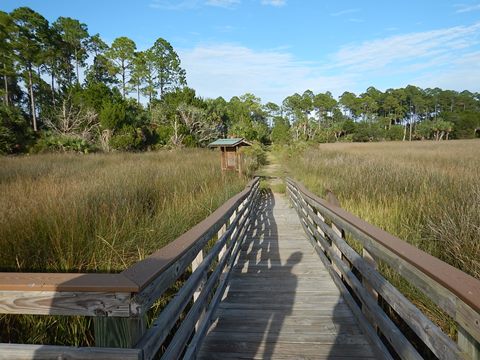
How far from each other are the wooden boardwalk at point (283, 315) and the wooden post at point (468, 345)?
1.18 m

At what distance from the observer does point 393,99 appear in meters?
88.6

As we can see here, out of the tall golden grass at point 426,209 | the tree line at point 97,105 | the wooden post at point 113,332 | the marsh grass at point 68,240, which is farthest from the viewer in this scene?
the tree line at point 97,105

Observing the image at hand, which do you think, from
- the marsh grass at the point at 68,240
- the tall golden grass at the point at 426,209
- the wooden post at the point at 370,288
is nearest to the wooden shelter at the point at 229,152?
the tall golden grass at the point at 426,209

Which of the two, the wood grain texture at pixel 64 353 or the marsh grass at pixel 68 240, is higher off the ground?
the wood grain texture at pixel 64 353

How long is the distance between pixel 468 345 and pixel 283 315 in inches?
75.6

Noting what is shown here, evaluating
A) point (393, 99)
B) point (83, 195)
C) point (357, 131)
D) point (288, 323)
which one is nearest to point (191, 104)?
point (83, 195)

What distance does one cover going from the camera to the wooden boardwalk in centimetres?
244

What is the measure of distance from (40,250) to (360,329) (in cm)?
307

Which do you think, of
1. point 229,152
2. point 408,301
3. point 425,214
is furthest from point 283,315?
point 229,152

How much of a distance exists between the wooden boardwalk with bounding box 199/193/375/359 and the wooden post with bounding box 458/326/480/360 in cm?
118

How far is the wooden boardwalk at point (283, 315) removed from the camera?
8.00 feet

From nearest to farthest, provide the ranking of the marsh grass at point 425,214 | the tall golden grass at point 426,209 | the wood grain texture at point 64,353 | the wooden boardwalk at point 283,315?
the wood grain texture at point 64,353
the wooden boardwalk at point 283,315
the marsh grass at point 425,214
the tall golden grass at point 426,209

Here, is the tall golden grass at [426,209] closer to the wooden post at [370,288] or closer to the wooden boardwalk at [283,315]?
the wooden post at [370,288]

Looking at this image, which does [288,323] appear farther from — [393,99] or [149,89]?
Answer: [393,99]
